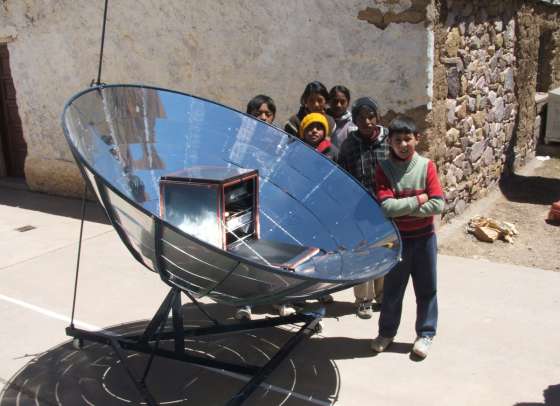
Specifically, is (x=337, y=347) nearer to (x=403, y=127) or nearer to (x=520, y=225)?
(x=403, y=127)

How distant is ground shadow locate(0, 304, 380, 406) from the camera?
3.32 metres

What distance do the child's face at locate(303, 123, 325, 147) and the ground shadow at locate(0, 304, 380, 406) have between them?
1.30 meters

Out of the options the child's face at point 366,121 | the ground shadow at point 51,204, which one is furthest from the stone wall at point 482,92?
the ground shadow at point 51,204

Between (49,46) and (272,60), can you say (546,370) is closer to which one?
Answer: (272,60)

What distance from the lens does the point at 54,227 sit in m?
6.77

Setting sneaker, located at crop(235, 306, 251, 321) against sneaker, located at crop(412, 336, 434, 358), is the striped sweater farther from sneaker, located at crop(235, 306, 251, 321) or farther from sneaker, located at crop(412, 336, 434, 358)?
sneaker, located at crop(235, 306, 251, 321)

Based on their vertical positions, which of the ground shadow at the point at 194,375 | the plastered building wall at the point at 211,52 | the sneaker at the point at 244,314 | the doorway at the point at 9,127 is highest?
the plastered building wall at the point at 211,52

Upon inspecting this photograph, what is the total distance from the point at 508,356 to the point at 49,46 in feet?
21.8

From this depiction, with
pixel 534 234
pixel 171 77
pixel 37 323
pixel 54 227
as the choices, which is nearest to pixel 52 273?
pixel 37 323

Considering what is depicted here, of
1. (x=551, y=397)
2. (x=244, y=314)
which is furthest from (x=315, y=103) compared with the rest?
(x=551, y=397)

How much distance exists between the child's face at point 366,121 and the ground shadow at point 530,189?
3.87 m

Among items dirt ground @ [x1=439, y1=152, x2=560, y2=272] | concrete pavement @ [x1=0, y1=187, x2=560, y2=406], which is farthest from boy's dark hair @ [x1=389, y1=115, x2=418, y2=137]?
dirt ground @ [x1=439, y1=152, x2=560, y2=272]

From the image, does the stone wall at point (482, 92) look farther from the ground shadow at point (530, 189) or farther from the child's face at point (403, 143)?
the child's face at point (403, 143)

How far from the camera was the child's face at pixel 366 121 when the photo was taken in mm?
3730
